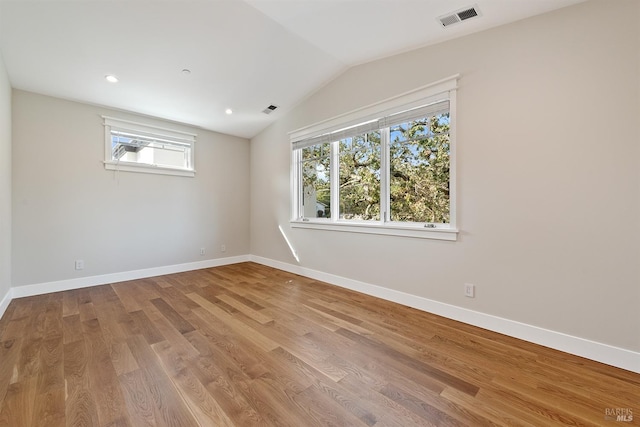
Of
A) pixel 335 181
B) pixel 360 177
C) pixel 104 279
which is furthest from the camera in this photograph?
pixel 335 181

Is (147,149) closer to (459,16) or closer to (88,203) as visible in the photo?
(88,203)

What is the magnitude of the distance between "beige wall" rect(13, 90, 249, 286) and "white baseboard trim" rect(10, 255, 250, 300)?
2.4 inches

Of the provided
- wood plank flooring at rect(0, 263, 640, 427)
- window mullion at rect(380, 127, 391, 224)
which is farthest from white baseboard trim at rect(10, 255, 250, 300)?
window mullion at rect(380, 127, 391, 224)

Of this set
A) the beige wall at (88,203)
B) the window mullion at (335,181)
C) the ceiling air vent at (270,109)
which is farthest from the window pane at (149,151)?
the window mullion at (335,181)

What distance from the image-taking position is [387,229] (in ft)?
10.0

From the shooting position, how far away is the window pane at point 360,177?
3.31 metres

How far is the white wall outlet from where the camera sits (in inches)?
95.6

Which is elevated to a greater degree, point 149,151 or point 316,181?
point 149,151

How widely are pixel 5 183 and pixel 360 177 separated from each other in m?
4.01

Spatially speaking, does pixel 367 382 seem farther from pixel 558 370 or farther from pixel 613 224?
pixel 613 224

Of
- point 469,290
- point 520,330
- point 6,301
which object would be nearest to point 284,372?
point 469,290

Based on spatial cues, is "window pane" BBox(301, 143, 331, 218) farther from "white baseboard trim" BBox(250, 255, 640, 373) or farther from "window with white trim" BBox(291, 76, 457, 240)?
"white baseboard trim" BBox(250, 255, 640, 373)

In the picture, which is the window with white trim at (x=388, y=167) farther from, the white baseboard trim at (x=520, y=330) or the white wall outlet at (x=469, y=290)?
the white baseboard trim at (x=520, y=330)
